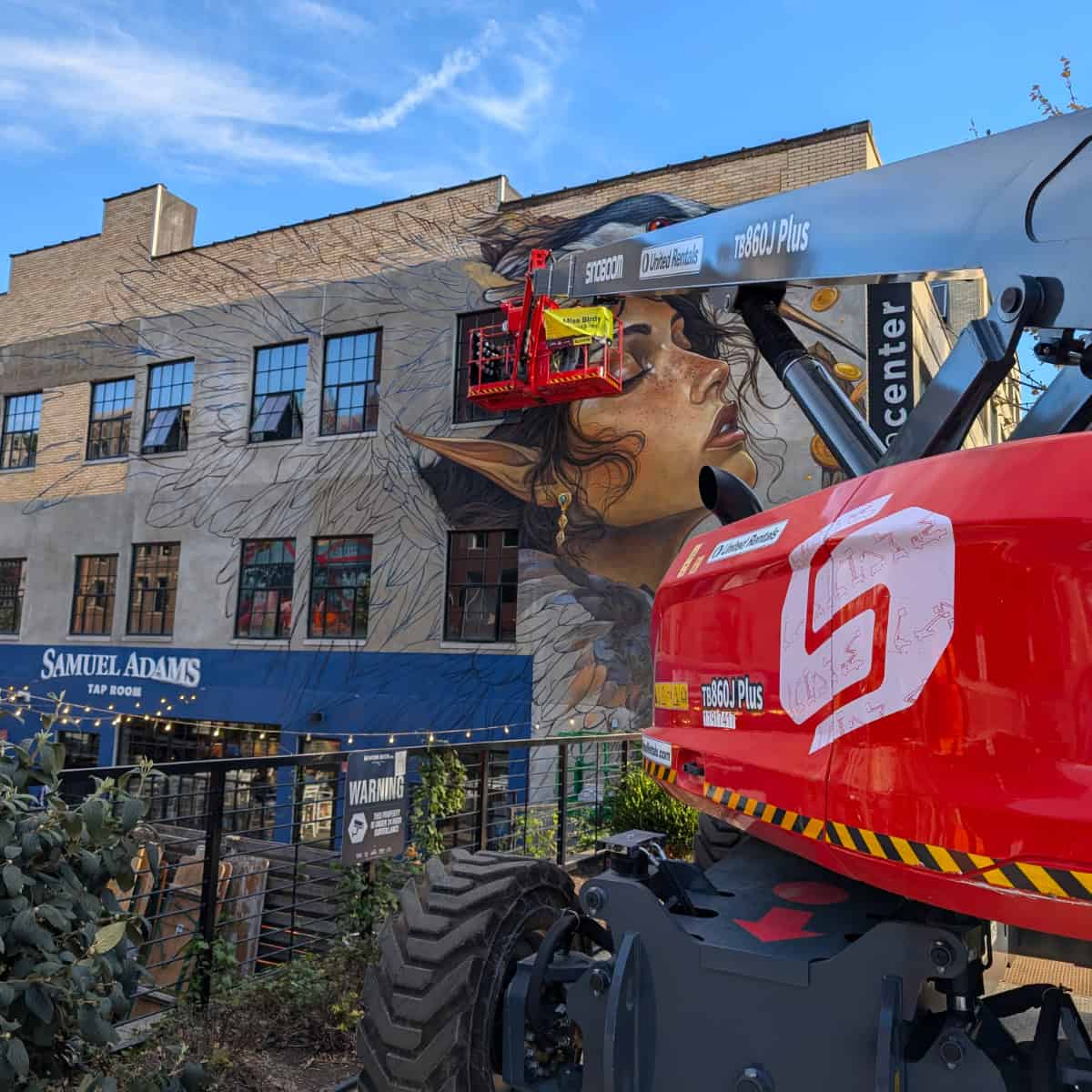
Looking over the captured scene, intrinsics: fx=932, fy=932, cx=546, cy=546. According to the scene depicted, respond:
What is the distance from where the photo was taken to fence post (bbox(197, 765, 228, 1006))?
16.9 feet

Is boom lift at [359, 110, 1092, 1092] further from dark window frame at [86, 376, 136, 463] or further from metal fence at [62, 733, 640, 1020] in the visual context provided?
dark window frame at [86, 376, 136, 463]

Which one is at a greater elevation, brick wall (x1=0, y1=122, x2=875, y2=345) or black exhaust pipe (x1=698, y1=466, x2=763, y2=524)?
brick wall (x1=0, y1=122, x2=875, y2=345)

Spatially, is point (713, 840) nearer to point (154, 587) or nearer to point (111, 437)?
point (154, 587)

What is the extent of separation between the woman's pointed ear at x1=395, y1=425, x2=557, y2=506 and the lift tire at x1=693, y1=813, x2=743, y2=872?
12.6m

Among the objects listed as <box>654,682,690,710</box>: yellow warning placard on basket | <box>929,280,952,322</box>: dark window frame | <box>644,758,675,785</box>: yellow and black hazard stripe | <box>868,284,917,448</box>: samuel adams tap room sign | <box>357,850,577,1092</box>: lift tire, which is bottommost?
<box>357,850,577,1092</box>: lift tire

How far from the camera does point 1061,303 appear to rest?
8.66 feet

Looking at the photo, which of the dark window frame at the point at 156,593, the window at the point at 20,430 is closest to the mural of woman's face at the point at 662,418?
the dark window frame at the point at 156,593

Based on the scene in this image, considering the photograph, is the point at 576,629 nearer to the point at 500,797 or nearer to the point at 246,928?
the point at 500,797

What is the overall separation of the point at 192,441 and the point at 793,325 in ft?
48.1

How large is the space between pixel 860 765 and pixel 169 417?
2356 centimetres

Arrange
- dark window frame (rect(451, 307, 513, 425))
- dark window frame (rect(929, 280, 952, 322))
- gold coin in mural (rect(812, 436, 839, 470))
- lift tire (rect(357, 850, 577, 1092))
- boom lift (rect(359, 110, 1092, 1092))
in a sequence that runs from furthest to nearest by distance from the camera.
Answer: dark window frame (rect(929, 280, 952, 322)) < dark window frame (rect(451, 307, 513, 425)) < gold coin in mural (rect(812, 436, 839, 470)) < lift tire (rect(357, 850, 577, 1092)) < boom lift (rect(359, 110, 1092, 1092))

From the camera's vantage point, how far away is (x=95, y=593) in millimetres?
23875

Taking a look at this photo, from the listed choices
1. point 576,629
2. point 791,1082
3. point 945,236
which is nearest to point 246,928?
point 576,629

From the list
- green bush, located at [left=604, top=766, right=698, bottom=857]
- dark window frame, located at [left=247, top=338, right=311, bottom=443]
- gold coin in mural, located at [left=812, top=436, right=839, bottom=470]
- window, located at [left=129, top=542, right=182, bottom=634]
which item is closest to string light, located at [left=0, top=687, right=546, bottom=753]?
window, located at [left=129, top=542, right=182, bottom=634]
